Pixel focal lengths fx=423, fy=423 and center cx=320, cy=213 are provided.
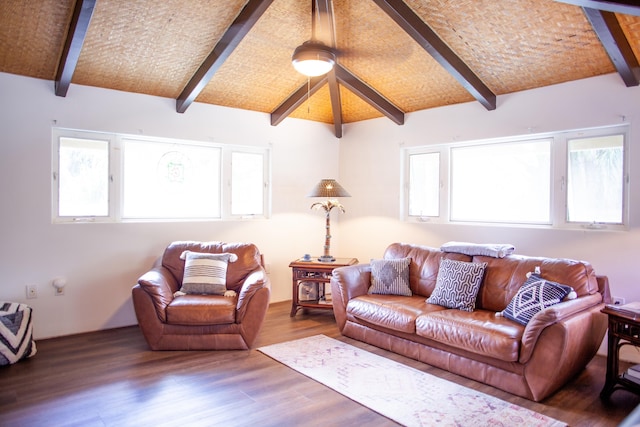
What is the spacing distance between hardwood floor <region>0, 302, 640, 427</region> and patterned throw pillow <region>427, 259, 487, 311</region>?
22.0 inches

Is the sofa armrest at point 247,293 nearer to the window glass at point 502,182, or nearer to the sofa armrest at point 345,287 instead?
the sofa armrest at point 345,287

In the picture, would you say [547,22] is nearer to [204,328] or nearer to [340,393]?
[340,393]

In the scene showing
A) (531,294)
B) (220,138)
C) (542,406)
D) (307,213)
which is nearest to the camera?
(542,406)

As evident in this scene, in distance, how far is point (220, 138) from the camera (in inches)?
192

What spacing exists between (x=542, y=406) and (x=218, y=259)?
9.42 feet

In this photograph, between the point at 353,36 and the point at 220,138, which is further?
the point at 220,138

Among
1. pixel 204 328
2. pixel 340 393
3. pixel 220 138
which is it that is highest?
pixel 220 138

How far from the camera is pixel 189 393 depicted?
2.79 meters

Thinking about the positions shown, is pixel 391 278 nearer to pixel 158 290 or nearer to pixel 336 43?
pixel 158 290

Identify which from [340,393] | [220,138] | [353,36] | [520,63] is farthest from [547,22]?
[220,138]

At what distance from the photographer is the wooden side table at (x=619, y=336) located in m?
2.64

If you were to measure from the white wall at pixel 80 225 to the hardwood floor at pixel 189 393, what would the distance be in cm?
53

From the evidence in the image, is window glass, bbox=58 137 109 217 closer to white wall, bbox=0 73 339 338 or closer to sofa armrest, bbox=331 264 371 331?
white wall, bbox=0 73 339 338

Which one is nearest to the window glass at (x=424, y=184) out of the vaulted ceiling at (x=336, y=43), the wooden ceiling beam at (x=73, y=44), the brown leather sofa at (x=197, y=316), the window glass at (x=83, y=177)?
the vaulted ceiling at (x=336, y=43)
